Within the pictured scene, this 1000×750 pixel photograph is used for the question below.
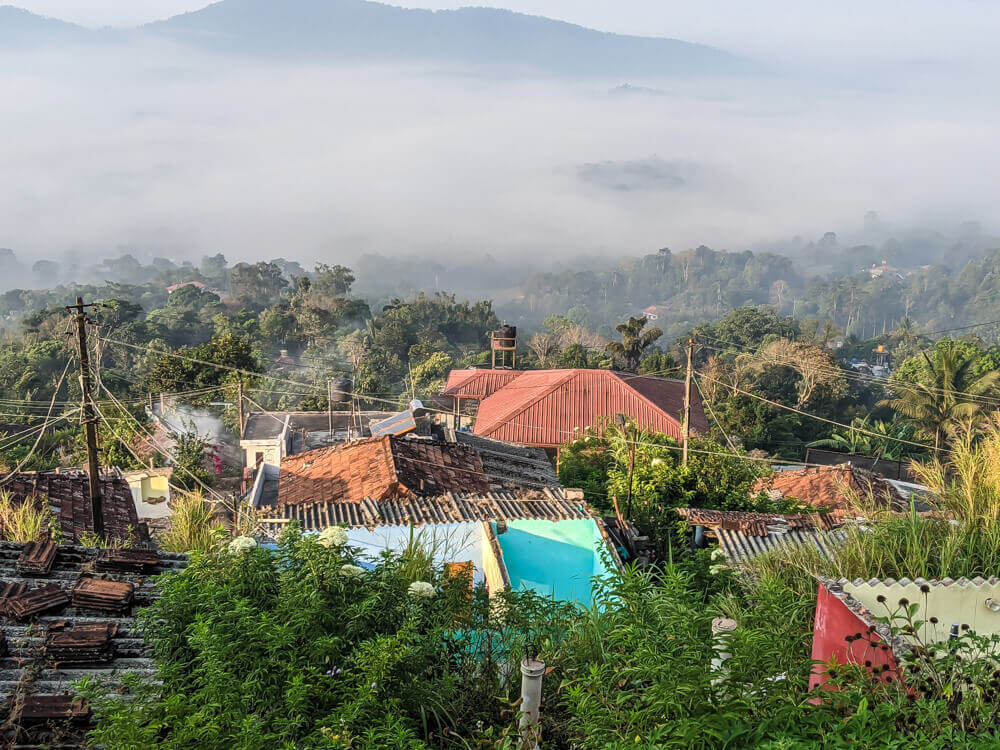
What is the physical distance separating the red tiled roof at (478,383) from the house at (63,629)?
72.4ft

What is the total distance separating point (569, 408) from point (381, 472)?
12636 millimetres

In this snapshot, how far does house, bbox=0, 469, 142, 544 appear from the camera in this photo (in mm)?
9416

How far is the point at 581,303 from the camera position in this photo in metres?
138

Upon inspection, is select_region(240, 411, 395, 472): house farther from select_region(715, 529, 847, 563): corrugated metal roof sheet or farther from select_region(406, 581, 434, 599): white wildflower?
select_region(406, 581, 434, 599): white wildflower

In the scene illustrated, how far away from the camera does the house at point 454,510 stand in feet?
26.3

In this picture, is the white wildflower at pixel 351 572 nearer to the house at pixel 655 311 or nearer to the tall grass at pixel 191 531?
the tall grass at pixel 191 531

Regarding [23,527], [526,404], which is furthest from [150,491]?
[23,527]

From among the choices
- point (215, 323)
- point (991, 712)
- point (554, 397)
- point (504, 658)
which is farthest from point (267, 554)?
point (215, 323)

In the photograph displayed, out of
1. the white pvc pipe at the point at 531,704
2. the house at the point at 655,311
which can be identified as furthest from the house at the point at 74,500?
the house at the point at 655,311

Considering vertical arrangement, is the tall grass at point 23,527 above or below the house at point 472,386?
above

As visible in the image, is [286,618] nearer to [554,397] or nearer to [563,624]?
[563,624]

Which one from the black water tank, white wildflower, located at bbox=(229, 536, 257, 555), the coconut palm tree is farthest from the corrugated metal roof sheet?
the coconut palm tree

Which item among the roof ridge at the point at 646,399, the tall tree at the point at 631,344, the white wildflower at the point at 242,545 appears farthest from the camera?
the tall tree at the point at 631,344

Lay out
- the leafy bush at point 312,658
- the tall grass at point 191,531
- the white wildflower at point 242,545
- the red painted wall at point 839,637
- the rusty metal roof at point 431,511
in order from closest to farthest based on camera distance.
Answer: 1. the leafy bush at point 312,658
2. the red painted wall at point 839,637
3. the white wildflower at point 242,545
4. the tall grass at point 191,531
5. the rusty metal roof at point 431,511
